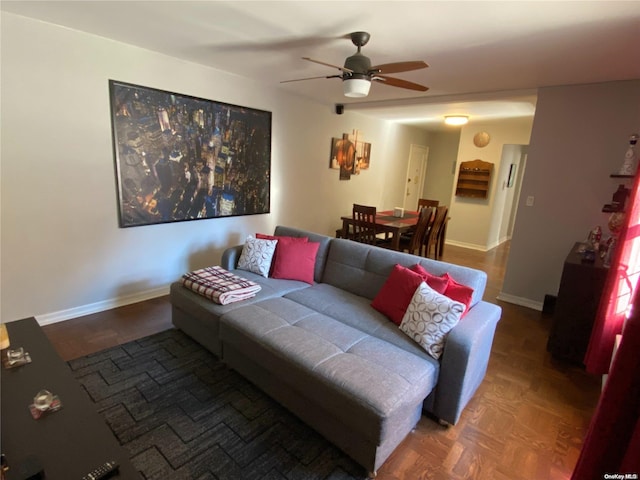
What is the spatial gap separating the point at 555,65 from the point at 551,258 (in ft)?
6.44

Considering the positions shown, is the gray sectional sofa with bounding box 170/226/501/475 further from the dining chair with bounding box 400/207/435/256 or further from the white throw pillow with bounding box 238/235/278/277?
the dining chair with bounding box 400/207/435/256

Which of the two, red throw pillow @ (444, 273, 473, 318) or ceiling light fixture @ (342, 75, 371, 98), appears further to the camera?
ceiling light fixture @ (342, 75, 371, 98)

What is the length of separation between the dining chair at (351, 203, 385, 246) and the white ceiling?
1.64 m

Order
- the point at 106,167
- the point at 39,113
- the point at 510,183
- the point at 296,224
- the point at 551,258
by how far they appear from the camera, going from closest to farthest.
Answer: the point at 39,113
the point at 106,167
the point at 551,258
the point at 296,224
the point at 510,183

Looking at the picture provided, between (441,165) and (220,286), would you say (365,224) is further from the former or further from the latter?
(441,165)

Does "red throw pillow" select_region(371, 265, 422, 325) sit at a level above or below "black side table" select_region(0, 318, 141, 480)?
above

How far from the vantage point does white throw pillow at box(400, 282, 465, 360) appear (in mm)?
1844

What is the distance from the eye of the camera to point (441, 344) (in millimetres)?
1842

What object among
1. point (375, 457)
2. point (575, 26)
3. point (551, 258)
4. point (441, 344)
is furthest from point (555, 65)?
point (375, 457)

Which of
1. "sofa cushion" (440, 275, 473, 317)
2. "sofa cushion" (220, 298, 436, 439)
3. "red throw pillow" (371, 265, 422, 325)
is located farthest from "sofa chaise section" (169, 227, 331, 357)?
"sofa cushion" (440, 275, 473, 317)

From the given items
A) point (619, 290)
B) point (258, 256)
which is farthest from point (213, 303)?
point (619, 290)

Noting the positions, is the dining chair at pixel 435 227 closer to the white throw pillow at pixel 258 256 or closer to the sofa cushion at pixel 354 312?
the sofa cushion at pixel 354 312

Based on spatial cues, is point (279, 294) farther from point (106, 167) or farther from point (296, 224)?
point (296, 224)

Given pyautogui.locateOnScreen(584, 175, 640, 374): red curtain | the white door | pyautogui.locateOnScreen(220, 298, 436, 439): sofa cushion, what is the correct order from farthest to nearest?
the white door
pyautogui.locateOnScreen(584, 175, 640, 374): red curtain
pyautogui.locateOnScreen(220, 298, 436, 439): sofa cushion
